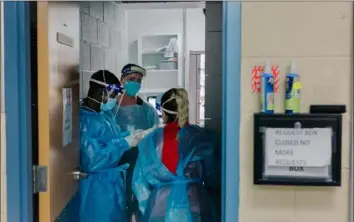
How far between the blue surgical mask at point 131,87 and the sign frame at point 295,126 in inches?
63.9

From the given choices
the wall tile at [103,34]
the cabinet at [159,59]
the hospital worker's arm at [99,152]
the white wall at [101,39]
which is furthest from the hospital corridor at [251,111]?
the cabinet at [159,59]

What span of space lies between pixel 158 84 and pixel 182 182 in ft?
8.49

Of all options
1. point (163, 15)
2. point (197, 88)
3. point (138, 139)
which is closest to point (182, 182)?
point (138, 139)

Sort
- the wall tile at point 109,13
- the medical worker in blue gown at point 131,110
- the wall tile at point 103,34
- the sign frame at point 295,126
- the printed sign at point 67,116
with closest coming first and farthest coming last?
the sign frame at point 295,126 → the printed sign at point 67,116 → the medical worker in blue gown at point 131,110 → the wall tile at point 103,34 → the wall tile at point 109,13

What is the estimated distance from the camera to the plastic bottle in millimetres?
1183

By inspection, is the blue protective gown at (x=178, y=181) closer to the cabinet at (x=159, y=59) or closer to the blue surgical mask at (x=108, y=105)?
the blue surgical mask at (x=108, y=105)

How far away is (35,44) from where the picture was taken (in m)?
1.39

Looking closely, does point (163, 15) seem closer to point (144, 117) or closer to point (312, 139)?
point (144, 117)

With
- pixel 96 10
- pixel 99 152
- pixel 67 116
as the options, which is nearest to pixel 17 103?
pixel 67 116

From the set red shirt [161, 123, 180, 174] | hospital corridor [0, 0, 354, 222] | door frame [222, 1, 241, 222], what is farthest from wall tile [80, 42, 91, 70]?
door frame [222, 1, 241, 222]

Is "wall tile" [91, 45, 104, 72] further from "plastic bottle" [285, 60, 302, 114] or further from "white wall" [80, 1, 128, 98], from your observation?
"plastic bottle" [285, 60, 302, 114]

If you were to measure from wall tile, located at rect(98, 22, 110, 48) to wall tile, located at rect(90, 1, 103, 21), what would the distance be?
2.4 inches

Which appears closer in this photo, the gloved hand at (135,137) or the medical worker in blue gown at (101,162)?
→ the medical worker in blue gown at (101,162)

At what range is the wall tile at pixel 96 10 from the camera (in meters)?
2.77
